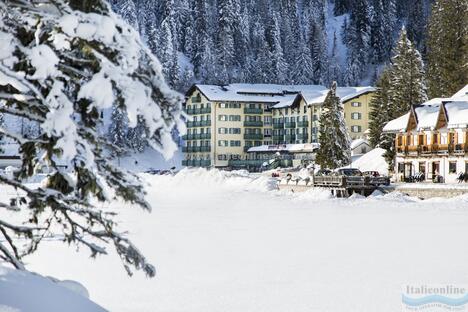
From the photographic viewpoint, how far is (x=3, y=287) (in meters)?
6.67

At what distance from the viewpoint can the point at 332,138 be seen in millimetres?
70250

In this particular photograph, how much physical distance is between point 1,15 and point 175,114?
69.1 inches

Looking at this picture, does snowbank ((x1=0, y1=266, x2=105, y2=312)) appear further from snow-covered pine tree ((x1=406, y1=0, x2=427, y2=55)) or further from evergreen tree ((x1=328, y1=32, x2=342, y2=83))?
snow-covered pine tree ((x1=406, y1=0, x2=427, y2=55))

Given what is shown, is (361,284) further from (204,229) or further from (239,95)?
(239,95)

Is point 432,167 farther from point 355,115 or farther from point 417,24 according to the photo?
point 417,24

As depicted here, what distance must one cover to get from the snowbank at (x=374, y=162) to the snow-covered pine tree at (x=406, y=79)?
5.07 metres

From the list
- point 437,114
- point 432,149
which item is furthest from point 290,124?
point 437,114

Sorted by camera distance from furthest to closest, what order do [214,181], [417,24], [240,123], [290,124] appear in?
[417,24] < [240,123] < [290,124] < [214,181]

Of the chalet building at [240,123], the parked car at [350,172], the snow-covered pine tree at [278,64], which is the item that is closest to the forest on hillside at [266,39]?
the snow-covered pine tree at [278,64]

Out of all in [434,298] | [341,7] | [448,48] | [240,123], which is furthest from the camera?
[341,7]

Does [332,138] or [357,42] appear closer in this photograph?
[332,138]

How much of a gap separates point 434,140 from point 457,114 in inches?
177

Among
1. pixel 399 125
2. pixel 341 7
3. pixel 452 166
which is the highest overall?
pixel 341 7

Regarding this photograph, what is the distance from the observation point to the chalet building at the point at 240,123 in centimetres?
10269
